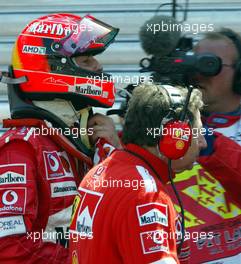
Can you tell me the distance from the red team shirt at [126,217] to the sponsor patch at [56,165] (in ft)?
1.34

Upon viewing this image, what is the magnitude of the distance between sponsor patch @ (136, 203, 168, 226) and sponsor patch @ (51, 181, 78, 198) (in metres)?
0.63

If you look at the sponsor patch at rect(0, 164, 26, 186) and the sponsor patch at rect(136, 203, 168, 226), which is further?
the sponsor patch at rect(0, 164, 26, 186)

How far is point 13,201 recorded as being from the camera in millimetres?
2498

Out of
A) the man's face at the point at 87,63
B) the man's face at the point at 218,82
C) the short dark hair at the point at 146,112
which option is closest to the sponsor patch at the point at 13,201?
the short dark hair at the point at 146,112

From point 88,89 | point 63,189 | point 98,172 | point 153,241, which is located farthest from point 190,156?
point 88,89

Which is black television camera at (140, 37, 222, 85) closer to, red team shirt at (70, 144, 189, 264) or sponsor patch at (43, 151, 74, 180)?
sponsor patch at (43, 151, 74, 180)

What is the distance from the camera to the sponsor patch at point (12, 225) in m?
2.49

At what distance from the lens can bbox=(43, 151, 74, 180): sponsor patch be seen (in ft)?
8.46

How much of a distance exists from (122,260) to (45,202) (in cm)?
60

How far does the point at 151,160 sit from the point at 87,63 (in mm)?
778

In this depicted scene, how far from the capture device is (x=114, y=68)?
4676mm

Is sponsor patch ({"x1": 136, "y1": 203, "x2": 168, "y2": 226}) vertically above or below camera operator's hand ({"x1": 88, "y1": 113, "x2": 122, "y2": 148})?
above

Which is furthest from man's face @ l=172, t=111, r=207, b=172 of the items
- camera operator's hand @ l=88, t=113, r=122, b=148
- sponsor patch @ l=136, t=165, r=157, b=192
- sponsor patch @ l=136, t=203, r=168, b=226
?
camera operator's hand @ l=88, t=113, r=122, b=148

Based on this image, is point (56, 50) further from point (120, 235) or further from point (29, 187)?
point (120, 235)
